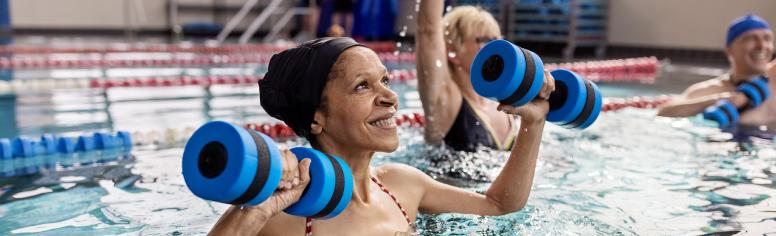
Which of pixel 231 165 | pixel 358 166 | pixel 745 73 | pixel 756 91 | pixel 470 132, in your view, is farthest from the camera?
pixel 745 73

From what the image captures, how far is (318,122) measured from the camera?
1.96 m

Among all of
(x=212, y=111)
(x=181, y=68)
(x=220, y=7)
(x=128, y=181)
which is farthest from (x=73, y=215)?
(x=220, y=7)

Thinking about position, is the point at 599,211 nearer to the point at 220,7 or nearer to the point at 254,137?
the point at 254,137

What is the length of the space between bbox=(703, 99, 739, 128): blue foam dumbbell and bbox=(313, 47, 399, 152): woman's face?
12.9 ft

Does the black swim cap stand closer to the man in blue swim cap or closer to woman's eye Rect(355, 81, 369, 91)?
woman's eye Rect(355, 81, 369, 91)

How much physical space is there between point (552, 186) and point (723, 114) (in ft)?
7.41

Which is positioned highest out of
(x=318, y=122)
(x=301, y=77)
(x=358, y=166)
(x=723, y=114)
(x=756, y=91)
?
(x=301, y=77)

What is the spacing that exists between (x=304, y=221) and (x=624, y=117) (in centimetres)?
459

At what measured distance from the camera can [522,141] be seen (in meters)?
2.26

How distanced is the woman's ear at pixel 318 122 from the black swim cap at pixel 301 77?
1 centimetres

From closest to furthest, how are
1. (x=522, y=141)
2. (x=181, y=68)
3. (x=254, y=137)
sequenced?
(x=254, y=137) < (x=522, y=141) < (x=181, y=68)

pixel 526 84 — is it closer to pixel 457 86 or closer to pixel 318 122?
pixel 318 122

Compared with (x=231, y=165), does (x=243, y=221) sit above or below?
below

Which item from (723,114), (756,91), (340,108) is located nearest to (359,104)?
(340,108)
